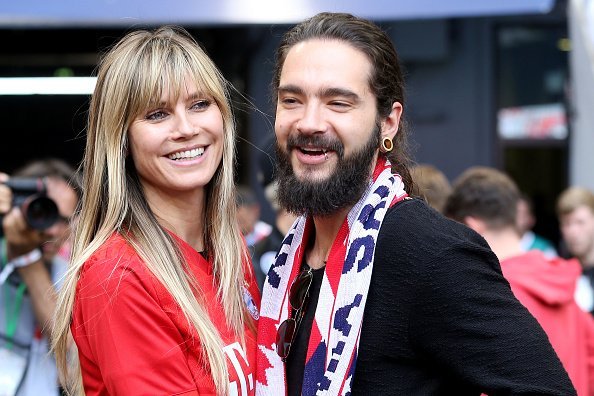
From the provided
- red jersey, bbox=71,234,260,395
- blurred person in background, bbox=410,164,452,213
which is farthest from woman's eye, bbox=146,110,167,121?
blurred person in background, bbox=410,164,452,213

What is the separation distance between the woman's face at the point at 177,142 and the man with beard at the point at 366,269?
0.83 feet

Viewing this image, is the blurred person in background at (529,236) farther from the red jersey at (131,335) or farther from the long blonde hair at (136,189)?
the red jersey at (131,335)

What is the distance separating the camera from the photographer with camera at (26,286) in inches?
133

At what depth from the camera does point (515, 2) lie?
4848 mm

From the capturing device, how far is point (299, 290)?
229cm

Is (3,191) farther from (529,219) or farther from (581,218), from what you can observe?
(529,219)

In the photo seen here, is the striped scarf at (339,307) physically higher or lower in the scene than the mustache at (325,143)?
lower

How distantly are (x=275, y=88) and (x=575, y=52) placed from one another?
3349 mm

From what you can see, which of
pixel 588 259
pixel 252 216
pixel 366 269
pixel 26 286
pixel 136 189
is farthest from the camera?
pixel 252 216

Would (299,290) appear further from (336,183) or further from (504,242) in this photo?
(504,242)

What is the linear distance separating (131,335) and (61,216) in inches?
61.1

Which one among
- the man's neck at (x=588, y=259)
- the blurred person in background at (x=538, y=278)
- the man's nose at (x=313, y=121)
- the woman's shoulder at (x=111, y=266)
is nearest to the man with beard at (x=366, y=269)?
the man's nose at (x=313, y=121)

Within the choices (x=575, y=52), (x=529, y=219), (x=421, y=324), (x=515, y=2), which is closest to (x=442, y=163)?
(x=529, y=219)

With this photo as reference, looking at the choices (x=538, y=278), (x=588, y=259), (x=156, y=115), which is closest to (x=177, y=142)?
(x=156, y=115)
